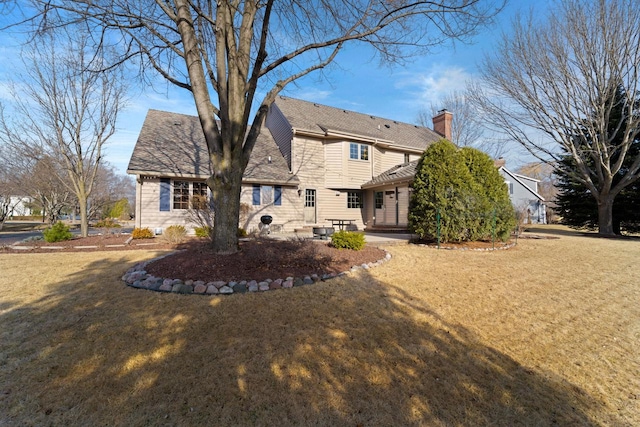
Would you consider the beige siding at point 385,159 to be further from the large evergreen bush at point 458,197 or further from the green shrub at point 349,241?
the green shrub at point 349,241

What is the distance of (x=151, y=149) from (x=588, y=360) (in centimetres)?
1521

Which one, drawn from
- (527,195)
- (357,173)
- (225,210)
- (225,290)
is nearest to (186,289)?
(225,290)

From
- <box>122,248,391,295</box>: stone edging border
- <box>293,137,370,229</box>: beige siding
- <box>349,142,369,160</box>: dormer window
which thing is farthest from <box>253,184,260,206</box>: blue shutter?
<box>122,248,391,295</box>: stone edging border

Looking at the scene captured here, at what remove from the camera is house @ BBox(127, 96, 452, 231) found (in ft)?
40.1

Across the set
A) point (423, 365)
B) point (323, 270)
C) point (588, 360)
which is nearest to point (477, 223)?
point (323, 270)

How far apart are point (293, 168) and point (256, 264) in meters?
10.4

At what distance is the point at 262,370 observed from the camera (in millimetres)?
2572

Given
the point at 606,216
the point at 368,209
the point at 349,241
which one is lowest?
the point at 349,241

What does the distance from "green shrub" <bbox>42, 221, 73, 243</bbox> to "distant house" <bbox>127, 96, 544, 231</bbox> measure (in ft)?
7.71

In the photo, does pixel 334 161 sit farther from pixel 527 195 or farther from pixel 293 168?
pixel 527 195

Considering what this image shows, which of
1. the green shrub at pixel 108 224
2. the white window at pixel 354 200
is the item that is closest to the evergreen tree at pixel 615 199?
the white window at pixel 354 200

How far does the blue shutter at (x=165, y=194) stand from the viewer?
1212cm

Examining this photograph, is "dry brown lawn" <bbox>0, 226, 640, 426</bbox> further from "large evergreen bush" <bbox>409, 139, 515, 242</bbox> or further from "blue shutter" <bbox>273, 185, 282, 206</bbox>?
"blue shutter" <bbox>273, 185, 282, 206</bbox>

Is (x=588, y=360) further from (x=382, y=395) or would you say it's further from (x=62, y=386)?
(x=62, y=386)
